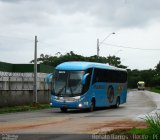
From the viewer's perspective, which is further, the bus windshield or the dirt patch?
the bus windshield

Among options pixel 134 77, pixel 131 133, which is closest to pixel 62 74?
pixel 131 133

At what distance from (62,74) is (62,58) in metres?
79.1

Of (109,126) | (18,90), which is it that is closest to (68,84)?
(18,90)

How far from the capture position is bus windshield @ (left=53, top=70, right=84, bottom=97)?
34.0 meters

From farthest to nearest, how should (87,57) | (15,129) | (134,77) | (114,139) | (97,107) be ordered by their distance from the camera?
(134,77), (87,57), (97,107), (15,129), (114,139)

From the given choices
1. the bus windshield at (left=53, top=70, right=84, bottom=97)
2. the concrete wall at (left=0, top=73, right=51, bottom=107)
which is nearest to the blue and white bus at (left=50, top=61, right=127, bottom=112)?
the bus windshield at (left=53, top=70, right=84, bottom=97)

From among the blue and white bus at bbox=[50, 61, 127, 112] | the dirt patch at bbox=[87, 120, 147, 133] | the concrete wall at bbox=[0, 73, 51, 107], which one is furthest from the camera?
the concrete wall at bbox=[0, 73, 51, 107]

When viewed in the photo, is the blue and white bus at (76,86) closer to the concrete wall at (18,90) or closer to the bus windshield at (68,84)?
the bus windshield at (68,84)

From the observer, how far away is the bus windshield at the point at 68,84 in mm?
33969

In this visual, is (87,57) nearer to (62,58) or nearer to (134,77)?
(62,58)

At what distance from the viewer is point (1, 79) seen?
40719mm

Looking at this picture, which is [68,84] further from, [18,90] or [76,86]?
[18,90]

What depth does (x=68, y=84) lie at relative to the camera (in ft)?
112

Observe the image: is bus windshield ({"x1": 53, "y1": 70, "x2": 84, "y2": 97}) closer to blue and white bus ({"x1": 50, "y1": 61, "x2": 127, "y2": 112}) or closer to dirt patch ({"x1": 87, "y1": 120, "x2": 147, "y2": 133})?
blue and white bus ({"x1": 50, "y1": 61, "x2": 127, "y2": 112})
